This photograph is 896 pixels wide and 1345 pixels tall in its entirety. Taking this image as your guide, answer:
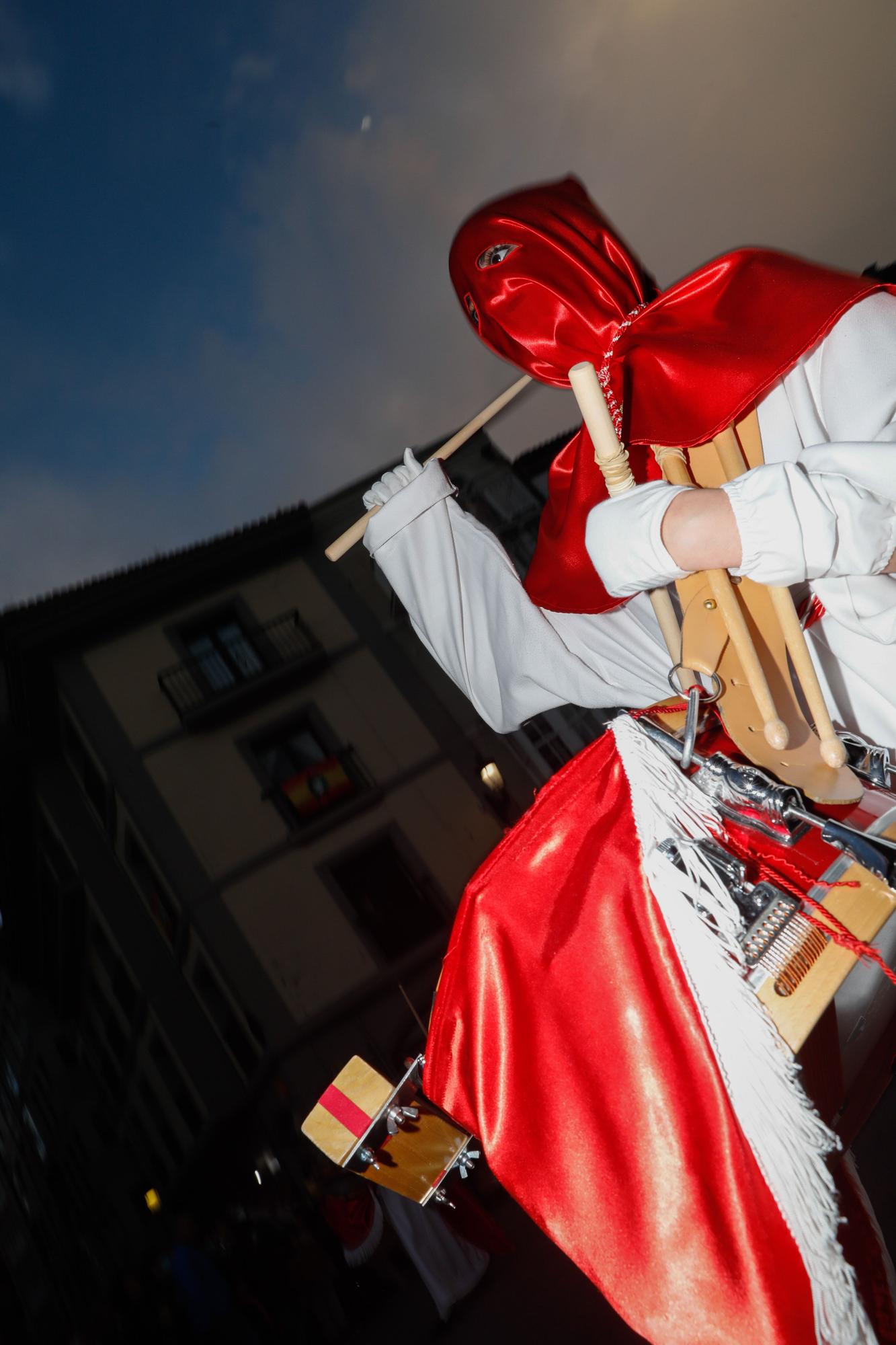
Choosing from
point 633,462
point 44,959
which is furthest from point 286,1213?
point 44,959

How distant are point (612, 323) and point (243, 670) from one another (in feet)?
21.9

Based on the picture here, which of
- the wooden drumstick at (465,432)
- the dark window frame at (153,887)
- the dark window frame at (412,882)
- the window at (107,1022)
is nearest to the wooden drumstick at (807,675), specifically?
the wooden drumstick at (465,432)

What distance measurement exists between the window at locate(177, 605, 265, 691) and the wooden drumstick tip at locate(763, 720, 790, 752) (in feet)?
21.5

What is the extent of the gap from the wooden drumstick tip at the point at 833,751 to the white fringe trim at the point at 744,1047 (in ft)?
0.49

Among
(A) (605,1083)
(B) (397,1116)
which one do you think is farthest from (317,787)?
(A) (605,1083)

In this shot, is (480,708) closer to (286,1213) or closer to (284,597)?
(286,1213)

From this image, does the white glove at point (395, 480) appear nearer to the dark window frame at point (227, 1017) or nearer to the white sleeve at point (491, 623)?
the white sleeve at point (491, 623)

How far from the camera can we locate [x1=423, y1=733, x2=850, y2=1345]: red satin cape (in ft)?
2.49

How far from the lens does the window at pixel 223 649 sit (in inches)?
→ 288

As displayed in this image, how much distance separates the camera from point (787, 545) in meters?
0.77

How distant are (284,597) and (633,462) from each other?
6.89 metres

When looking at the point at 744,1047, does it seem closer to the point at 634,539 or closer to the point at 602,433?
the point at 634,539

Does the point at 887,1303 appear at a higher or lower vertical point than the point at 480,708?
lower

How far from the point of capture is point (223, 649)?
7.56 meters
